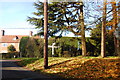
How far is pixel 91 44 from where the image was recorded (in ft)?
86.3

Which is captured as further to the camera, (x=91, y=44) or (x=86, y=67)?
(x=91, y=44)

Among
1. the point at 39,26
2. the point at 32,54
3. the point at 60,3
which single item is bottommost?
the point at 32,54

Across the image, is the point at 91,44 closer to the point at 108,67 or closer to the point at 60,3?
the point at 60,3

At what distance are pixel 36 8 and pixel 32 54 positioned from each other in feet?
36.9

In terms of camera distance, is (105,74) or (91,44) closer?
(105,74)

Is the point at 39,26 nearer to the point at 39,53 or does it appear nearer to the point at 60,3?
the point at 60,3

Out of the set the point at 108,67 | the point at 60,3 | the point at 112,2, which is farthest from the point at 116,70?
the point at 60,3

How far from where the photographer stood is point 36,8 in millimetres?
23078

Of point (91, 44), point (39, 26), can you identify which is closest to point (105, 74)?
point (39, 26)

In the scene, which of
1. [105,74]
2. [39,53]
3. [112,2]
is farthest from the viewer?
[39,53]

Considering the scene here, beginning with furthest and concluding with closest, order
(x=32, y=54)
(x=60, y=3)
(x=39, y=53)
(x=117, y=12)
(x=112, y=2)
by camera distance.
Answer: (x=32, y=54)
(x=39, y=53)
(x=60, y=3)
(x=117, y=12)
(x=112, y=2)

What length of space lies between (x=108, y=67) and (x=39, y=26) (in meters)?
13.3

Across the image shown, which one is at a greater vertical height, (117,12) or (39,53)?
(117,12)

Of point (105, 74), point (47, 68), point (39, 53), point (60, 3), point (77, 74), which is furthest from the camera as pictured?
point (39, 53)
